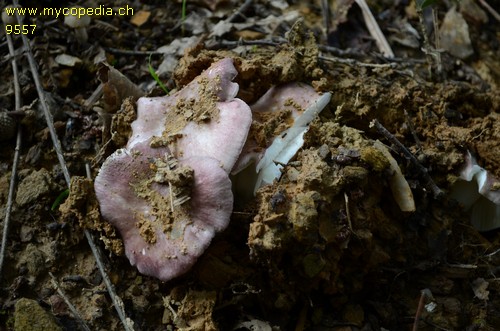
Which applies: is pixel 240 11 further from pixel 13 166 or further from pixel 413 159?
pixel 13 166

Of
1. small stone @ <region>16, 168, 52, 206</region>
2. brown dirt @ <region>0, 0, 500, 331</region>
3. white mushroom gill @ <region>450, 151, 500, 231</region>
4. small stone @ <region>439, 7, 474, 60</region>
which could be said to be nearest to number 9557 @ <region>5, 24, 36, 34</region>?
brown dirt @ <region>0, 0, 500, 331</region>

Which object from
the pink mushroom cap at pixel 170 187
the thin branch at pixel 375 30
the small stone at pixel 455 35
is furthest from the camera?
the small stone at pixel 455 35

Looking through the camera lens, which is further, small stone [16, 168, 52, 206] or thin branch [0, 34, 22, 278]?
small stone [16, 168, 52, 206]

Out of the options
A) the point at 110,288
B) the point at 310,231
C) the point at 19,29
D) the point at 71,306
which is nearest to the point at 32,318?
the point at 71,306

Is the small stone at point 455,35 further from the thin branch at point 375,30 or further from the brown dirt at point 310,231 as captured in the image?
the brown dirt at point 310,231

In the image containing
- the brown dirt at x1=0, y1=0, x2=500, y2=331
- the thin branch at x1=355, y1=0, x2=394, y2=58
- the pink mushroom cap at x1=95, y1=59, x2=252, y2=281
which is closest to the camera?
the pink mushroom cap at x1=95, y1=59, x2=252, y2=281

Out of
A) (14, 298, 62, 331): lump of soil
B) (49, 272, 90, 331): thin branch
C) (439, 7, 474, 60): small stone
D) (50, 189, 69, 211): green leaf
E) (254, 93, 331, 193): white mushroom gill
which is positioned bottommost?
(49, 272, 90, 331): thin branch

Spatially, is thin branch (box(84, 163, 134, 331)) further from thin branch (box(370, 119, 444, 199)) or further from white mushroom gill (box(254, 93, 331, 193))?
thin branch (box(370, 119, 444, 199))

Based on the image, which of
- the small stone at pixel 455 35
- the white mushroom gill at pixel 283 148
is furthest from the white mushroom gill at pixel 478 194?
the small stone at pixel 455 35
